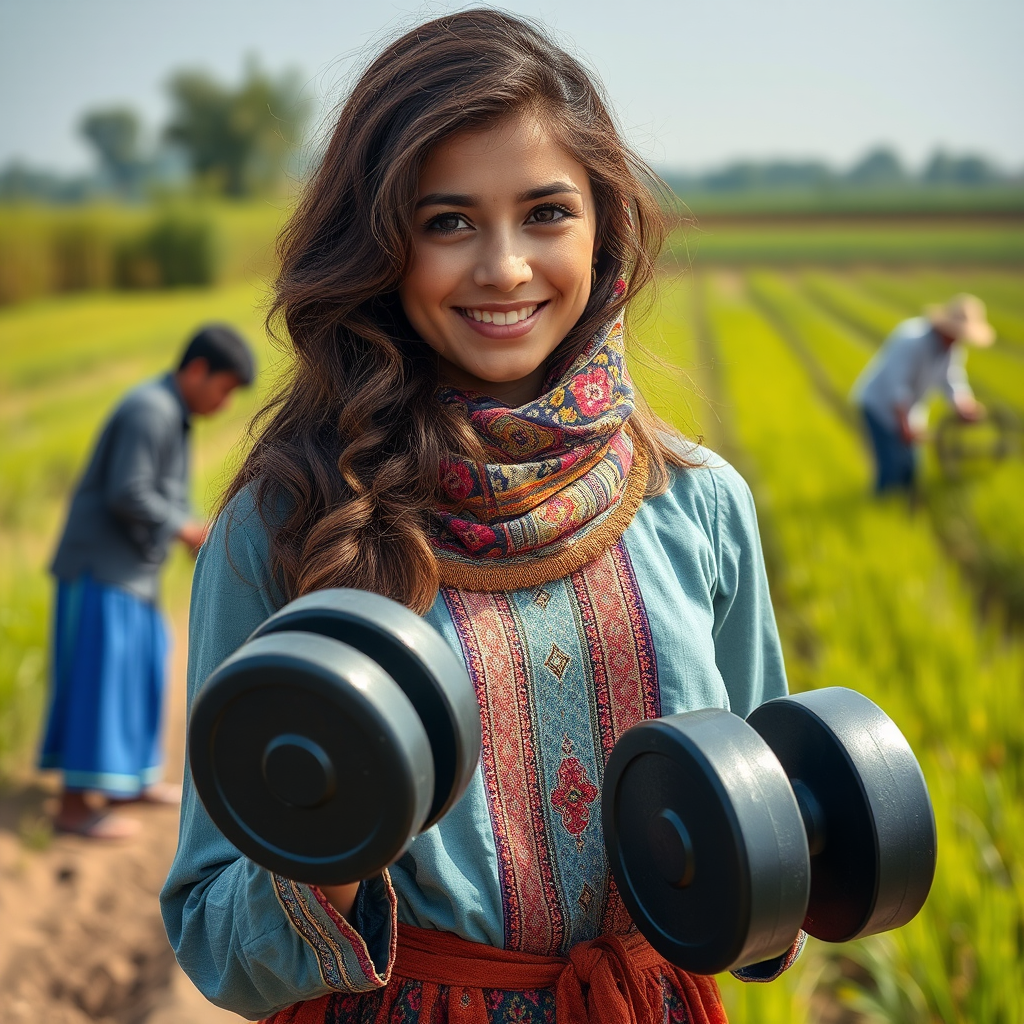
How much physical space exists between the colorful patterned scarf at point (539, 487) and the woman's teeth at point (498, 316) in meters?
0.10

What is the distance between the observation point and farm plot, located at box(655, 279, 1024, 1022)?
2.68 metres

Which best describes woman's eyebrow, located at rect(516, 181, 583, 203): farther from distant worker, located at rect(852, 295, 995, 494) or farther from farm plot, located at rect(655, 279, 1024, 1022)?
distant worker, located at rect(852, 295, 995, 494)

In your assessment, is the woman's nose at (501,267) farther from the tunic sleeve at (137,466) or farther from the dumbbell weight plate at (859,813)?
the tunic sleeve at (137,466)

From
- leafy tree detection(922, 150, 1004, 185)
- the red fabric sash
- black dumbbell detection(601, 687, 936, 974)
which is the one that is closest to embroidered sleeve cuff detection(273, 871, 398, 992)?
the red fabric sash

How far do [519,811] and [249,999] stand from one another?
0.35 metres

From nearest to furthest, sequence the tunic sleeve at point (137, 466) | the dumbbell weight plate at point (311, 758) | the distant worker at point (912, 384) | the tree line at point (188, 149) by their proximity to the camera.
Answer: the dumbbell weight plate at point (311, 758), the tunic sleeve at point (137, 466), the distant worker at point (912, 384), the tree line at point (188, 149)

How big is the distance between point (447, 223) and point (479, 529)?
0.36 m

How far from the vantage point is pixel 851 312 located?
11469 mm

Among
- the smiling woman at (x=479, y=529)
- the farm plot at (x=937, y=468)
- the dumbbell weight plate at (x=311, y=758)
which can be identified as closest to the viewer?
the dumbbell weight plate at (x=311, y=758)

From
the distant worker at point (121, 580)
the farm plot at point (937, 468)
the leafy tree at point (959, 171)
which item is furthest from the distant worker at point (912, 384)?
the distant worker at point (121, 580)

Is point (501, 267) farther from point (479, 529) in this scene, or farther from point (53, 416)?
point (53, 416)

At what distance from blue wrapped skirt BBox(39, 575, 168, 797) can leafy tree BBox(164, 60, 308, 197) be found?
474 inches

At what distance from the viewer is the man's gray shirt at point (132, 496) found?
4.26 meters

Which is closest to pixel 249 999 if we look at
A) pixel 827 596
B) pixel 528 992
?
pixel 528 992
